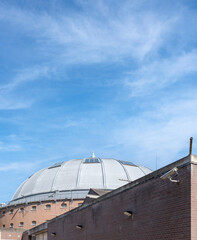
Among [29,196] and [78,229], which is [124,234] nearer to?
[78,229]

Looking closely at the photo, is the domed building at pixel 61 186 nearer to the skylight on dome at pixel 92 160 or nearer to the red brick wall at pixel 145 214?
the skylight on dome at pixel 92 160

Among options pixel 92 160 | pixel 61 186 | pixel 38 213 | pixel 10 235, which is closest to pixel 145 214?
pixel 10 235

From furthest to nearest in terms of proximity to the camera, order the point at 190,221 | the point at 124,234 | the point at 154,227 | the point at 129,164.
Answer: the point at 129,164, the point at 124,234, the point at 154,227, the point at 190,221

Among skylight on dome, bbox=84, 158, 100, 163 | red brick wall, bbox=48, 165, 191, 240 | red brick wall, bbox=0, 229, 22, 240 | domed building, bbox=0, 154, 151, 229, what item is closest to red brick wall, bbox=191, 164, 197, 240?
red brick wall, bbox=48, 165, 191, 240

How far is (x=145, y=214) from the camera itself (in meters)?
18.5

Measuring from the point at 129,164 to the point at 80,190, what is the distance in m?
12.6

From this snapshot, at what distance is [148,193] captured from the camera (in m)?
18.6

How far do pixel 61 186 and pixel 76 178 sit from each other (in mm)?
2939

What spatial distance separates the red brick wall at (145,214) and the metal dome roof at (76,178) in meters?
36.7

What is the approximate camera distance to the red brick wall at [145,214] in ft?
52.2

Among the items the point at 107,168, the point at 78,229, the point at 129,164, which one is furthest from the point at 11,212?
the point at 78,229

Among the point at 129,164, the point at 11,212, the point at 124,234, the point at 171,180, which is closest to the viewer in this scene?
the point at 171,180

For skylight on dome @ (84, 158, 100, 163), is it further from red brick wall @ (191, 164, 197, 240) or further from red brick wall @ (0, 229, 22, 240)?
red brick wall @ (191, 164, 197, 240)

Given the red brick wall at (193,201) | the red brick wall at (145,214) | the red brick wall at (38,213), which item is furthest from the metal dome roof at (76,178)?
the red brick wall at (193,201)
